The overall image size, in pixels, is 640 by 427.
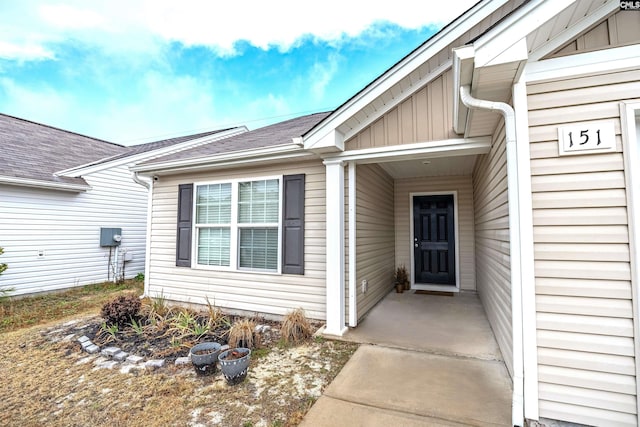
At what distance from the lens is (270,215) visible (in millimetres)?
4312

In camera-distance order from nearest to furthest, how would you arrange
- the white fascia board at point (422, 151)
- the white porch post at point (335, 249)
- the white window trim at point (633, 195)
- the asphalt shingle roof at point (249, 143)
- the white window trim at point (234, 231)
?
the white window trim at point (633, 195) → the white fascia board at point (422, 151) → the white porch post at point (335, 249) → the white window trim at point (234, 231) → the asphalt shingle roof at point (249, 143)

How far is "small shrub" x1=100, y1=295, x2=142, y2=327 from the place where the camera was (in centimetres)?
375

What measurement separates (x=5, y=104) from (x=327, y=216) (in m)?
22.6

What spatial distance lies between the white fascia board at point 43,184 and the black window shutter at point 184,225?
3.40 m

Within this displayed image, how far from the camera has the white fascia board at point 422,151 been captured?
10.2 ft

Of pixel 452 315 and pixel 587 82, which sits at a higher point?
pixel 587 82

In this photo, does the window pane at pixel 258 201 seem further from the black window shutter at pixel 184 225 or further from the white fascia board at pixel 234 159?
the black window shutter at pixel 184 225

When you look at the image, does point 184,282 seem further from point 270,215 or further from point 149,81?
point 149,81

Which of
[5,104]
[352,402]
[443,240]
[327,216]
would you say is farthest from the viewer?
[5,104]

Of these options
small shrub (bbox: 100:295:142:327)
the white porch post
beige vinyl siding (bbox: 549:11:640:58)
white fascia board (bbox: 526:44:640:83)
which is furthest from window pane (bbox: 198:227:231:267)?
beige vinyl siding (bbox: 549:11:640:58)

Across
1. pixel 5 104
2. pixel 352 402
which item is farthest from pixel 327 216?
pixel 5 104

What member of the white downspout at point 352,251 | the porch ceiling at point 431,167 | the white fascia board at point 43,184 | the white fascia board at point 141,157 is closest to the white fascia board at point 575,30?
the white downspout at point 352,251

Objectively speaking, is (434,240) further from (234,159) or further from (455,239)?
(234,159)

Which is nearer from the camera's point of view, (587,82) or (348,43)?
(587,82)
